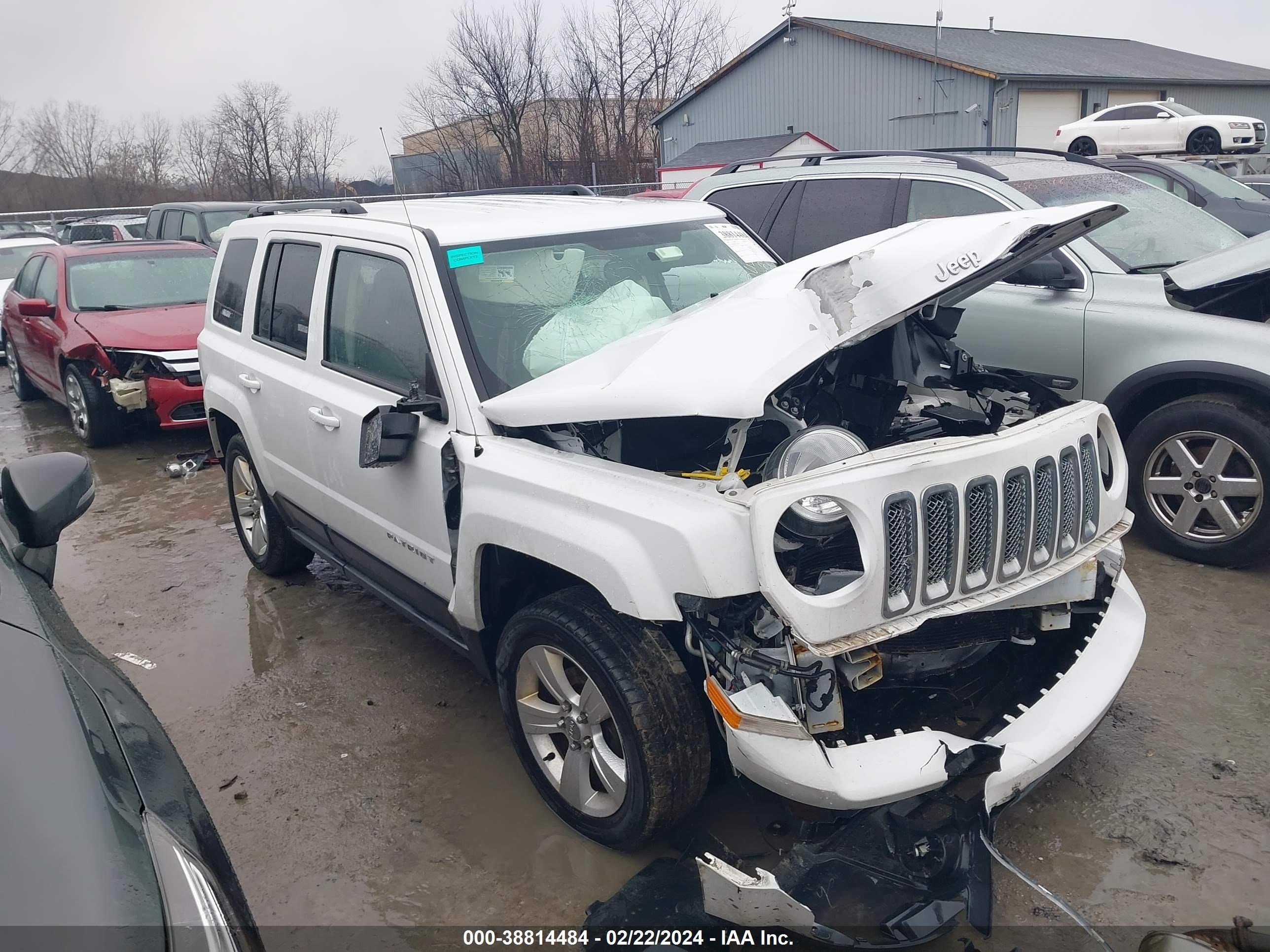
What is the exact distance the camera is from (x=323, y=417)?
3814mm

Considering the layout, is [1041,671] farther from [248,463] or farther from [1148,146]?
[1148,146]

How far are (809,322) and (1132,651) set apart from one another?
1.43 m

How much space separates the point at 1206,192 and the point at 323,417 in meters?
10.5

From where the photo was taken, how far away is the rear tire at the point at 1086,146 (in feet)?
75.0

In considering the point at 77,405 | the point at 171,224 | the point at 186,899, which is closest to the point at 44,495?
the point at 186,899

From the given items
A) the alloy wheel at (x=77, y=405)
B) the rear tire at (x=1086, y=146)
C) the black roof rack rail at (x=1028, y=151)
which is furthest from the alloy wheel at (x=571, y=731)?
the rear tire at (x=1086, y=146)

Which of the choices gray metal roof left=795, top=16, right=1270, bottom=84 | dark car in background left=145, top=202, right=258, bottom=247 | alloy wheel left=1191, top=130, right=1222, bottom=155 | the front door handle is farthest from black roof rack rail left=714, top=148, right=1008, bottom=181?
gray metal roof left=795, top=16, right=1270, bottom=84

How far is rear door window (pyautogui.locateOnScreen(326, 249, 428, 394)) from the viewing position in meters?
3.43

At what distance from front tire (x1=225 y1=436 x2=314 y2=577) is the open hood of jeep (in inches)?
104

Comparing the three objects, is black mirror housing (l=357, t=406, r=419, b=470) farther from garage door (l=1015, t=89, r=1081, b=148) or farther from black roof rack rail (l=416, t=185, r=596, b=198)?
garage door (l=1015, t=89, r=1081, b=148)

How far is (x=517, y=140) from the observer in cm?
3647

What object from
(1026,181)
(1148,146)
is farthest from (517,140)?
(1026,181)

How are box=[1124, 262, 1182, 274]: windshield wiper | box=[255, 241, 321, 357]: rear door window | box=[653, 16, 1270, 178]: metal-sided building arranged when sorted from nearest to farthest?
1. box=[255, 241, 321, 357]: rear door window
2. box=[1124, 262, 1182, 274]: windshield wiper
3. box=[653, 16, 1270, 178]: metal-sided building

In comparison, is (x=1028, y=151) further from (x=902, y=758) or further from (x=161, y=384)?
→ (x=161, y=384)
